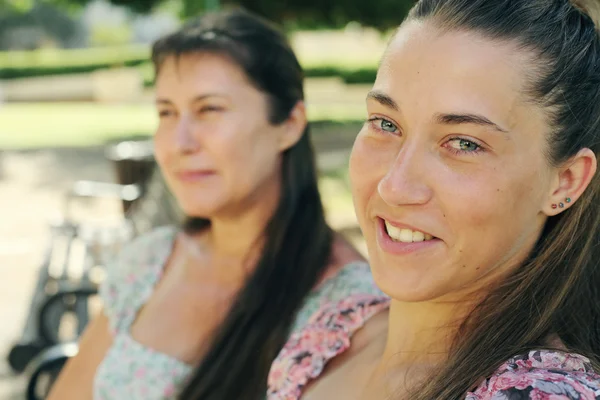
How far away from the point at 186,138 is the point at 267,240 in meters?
0.41

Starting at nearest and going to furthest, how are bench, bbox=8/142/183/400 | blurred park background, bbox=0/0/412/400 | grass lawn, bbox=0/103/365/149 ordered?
bench, bbox=8/142/183/400 → blurred park background, bbox=0/0/412/400 → grass lawn, bbox=0/103/365/149

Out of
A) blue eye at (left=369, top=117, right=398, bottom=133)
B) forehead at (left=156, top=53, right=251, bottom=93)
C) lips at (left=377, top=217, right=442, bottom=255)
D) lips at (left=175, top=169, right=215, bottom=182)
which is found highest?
forehead at (left=156, top=53, right=251, bottom=93)

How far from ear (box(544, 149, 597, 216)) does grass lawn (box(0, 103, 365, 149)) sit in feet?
46.8

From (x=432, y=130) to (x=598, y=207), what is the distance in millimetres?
373

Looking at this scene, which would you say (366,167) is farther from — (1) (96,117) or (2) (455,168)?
(1) (96,117)

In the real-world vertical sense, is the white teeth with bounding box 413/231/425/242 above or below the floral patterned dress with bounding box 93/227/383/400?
above

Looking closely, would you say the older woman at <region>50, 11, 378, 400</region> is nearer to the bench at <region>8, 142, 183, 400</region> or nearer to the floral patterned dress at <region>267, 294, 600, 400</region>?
the floral patterned dress at <region>267, 294, 600, 400</region>

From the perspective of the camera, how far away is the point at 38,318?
4.23m

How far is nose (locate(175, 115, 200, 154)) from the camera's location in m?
2.61

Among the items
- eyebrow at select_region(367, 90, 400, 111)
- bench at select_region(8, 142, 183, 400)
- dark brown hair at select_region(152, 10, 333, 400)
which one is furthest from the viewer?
bench at select_region(8, 142, 183, 400)

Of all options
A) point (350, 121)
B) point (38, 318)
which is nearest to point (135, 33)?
point (350, 121)

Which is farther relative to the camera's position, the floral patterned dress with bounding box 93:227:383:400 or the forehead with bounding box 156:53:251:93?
the forehead with bounding box 156:53:251:93

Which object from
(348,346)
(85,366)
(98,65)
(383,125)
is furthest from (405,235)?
(98,65)

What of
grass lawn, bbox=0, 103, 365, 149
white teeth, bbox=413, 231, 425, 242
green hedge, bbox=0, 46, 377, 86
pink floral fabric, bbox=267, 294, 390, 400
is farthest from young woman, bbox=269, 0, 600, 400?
green hedge, bbox=0, 46, 377, 86
